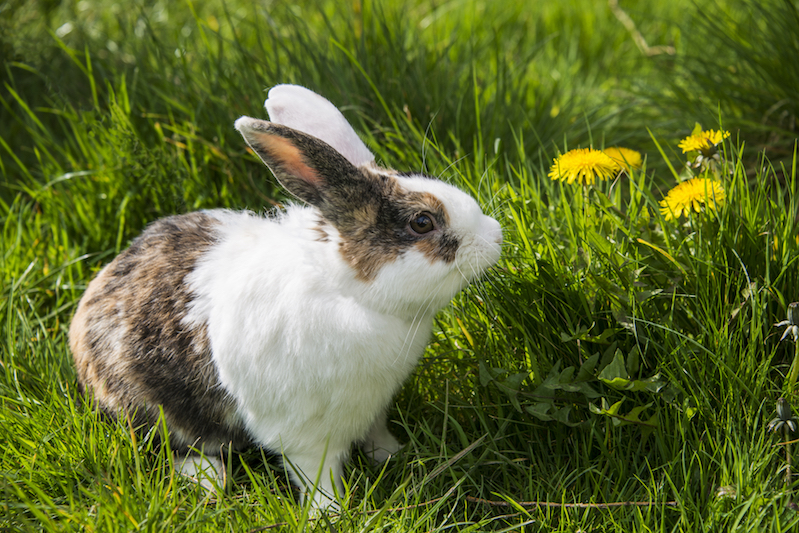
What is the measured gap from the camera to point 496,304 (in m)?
2.65

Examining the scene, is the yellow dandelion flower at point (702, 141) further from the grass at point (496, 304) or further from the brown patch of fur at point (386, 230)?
the brown patch of fur at point (386, 230)

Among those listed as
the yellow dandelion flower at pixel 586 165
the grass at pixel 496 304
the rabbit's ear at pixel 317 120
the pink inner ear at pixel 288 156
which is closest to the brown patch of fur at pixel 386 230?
the pink inner ear at pixel 288 156

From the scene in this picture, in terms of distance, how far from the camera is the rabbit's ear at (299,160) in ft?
7.04

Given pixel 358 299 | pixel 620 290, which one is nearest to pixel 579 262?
pixel 620 290

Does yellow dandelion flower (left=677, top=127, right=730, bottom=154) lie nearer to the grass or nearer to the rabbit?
the grass

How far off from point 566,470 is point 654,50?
10.7 feet

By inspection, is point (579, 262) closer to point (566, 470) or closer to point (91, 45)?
point (566, 470)

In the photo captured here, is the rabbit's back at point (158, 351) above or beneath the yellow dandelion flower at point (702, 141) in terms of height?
above

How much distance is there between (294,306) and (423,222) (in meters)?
0.52

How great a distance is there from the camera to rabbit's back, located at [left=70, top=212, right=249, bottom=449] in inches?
98.7

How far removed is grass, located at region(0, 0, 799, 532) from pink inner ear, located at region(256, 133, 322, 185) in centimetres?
80

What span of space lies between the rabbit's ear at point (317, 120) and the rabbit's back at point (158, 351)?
52 cm

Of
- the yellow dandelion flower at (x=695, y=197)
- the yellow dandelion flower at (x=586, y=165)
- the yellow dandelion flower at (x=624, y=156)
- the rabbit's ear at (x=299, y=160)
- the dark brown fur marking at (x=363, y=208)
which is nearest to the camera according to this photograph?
the rabbit's ear at (x=299, y=160)

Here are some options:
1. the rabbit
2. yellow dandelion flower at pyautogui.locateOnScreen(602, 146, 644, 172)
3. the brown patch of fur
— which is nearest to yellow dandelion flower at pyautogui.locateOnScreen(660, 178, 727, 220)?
yellow dandelion flower at pyautogui.locateOnScreen(602, 146, 644, 172)
